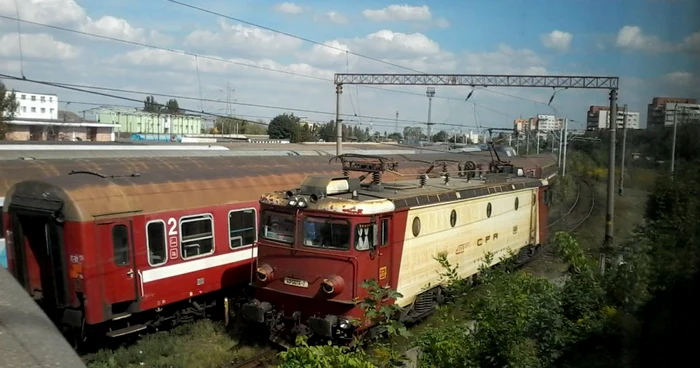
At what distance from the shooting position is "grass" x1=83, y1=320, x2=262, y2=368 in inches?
398

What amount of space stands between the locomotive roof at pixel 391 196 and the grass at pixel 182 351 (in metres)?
2.59

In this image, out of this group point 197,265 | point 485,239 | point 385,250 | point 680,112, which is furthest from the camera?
point 485,239

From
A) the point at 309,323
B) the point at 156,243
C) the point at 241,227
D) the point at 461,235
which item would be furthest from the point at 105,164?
the point at 461,235

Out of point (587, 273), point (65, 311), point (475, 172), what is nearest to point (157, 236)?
point (65, 311)

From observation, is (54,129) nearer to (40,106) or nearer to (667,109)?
(40,106)

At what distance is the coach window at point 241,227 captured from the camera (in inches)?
492

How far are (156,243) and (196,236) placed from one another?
97cm

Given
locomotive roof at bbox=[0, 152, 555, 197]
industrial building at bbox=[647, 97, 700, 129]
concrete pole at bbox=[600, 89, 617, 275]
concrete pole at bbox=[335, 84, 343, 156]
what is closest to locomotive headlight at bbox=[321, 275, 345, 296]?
locomotive roof at bbox=[0, 152, 555, 197]

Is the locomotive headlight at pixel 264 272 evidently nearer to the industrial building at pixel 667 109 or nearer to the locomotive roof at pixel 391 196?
the locomotive roof at pixel 391 196

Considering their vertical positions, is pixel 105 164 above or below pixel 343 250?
above

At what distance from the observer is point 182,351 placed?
10641 mm

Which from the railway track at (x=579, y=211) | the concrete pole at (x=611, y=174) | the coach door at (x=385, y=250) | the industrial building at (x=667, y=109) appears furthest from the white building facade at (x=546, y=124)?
the industrial building at (x=667, y=109)

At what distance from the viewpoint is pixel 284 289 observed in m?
10.5

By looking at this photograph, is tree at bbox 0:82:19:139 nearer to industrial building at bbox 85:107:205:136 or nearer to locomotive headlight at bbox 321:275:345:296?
industrial building at bbox 85:107:205:136
